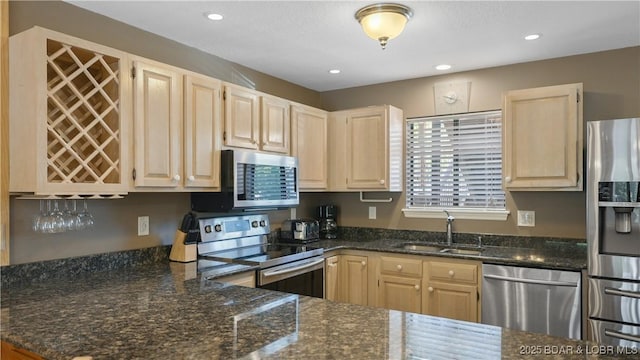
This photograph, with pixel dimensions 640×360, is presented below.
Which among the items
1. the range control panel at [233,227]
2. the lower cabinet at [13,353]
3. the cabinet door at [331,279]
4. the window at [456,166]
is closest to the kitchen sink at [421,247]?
the window at [456,166]

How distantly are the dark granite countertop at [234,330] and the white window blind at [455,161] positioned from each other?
7.83 ft

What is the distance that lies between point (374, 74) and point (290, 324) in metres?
2.89

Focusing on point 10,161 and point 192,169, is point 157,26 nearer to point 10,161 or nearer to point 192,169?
point 192,169

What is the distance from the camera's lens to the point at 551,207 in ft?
11.2

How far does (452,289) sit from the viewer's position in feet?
10.6

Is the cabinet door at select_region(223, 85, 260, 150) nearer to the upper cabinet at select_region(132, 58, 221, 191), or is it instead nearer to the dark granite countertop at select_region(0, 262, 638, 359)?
the upper cabinet at select_region(132, 58, 221, 191)

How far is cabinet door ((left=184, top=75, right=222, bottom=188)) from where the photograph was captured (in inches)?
107

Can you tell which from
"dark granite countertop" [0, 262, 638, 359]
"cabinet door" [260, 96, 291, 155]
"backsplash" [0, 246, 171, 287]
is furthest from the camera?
"cabinet door" [260, 96, 291, 155]

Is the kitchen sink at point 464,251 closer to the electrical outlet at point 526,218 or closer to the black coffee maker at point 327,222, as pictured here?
the electrical outlet at point 526,218

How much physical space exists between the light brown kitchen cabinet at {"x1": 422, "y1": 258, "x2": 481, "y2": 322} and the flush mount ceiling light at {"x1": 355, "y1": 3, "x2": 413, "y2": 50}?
175 cm

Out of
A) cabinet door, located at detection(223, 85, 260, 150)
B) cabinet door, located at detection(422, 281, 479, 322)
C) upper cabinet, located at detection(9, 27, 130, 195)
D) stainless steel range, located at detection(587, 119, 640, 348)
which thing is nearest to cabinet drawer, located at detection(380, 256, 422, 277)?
cabinet door, located at detection(422, 281, 479, 322)

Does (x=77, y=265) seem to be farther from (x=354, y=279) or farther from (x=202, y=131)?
(x=354, y=279)

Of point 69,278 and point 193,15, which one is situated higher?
point 193,15

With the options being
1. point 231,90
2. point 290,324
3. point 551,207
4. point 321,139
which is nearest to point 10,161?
point 231,90
